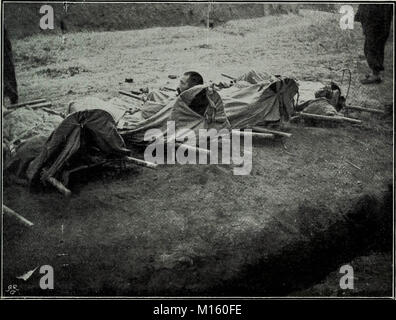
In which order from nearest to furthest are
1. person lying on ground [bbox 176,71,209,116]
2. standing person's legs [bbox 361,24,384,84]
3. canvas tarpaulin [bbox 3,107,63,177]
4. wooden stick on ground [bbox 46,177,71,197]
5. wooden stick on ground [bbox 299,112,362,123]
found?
wooden stick on ground [bbox 46,177,71,197], canvas tarpaulin [bbox 3,107,63,177], person lying on ground [bbox 176,71,209,116], wooden stick on ground [bbox 299,112,362,123], standing person's legs [bbox 361,24,384,84]

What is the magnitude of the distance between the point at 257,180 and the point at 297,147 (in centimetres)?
148

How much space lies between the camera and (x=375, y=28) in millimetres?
9711

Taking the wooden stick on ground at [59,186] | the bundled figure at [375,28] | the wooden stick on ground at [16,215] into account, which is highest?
the bundled figure at [375,28]

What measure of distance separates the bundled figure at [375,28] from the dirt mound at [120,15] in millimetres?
7403

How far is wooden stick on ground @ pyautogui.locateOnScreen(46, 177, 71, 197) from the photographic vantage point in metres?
5.32

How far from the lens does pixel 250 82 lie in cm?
836

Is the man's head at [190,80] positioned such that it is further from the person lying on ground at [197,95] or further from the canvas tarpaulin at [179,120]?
the canvas tarpaulin at [179,120]

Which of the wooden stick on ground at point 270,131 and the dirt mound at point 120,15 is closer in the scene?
the wooden stick on ground at point 270,131

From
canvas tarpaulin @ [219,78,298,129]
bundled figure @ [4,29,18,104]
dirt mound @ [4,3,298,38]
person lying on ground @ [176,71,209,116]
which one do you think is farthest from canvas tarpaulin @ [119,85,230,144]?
dirt mound @ [4,3,298,38]

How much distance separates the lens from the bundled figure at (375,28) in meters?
9.62

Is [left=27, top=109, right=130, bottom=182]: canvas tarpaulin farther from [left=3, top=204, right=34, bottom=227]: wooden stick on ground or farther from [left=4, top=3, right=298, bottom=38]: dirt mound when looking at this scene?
[left=4, top=3, right=298, bottom=38]: dirt mound

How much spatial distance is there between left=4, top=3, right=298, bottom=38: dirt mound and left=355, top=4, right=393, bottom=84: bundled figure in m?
7.40

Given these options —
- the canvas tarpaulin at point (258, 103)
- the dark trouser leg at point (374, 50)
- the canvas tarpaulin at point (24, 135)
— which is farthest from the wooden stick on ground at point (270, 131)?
the dark trouser leg at point (374, 50)

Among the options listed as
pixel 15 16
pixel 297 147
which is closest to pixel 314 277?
pixel 297 147
